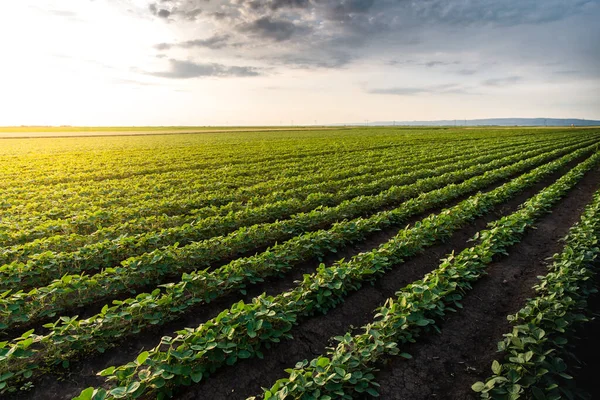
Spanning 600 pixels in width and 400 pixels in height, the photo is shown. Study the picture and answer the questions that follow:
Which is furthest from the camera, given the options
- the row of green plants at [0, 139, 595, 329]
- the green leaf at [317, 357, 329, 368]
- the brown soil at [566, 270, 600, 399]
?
the row of green plants at [0, 139, 595, 329]

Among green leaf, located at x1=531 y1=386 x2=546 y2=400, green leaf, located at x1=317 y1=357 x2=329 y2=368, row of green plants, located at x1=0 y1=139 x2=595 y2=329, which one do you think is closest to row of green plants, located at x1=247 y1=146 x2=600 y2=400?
green leaf, located at x1=317 y1=357 x2=329 y2=368

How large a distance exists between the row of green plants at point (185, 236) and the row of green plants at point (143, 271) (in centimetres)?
5

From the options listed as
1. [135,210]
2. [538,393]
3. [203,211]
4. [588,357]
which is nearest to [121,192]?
[135,210]

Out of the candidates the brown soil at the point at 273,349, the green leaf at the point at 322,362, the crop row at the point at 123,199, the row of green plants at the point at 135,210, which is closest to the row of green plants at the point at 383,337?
the green leaf at the point at 322,362

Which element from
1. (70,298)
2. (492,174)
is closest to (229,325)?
(70,298)

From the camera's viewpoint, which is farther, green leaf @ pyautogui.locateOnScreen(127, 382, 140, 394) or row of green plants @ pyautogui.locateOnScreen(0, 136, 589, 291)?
row of green plants @ pyautogui.locateOnScreen(0, 136, 589, 291)

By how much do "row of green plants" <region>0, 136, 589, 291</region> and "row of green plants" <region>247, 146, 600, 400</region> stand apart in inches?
149

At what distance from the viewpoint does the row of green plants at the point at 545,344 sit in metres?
3.41

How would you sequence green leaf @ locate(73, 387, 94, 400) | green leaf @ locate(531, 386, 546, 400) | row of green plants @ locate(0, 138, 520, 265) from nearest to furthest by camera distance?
1. green leaf @ locate(73, 387, 94, 400)
2. green leaf @ locate(531, 386, 546, 400)
3. row of green plants @ locate(0, 138, 520, 265)

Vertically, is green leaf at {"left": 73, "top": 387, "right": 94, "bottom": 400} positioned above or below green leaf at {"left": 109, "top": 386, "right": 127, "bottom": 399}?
above

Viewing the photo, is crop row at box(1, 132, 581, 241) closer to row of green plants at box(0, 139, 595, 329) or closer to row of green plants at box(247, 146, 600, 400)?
row of green plants at box(0, 139, 595, 329)

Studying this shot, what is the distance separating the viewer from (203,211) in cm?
1038

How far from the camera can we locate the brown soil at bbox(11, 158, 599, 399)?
Answer: 385cm

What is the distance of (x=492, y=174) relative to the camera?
52.8 feet
